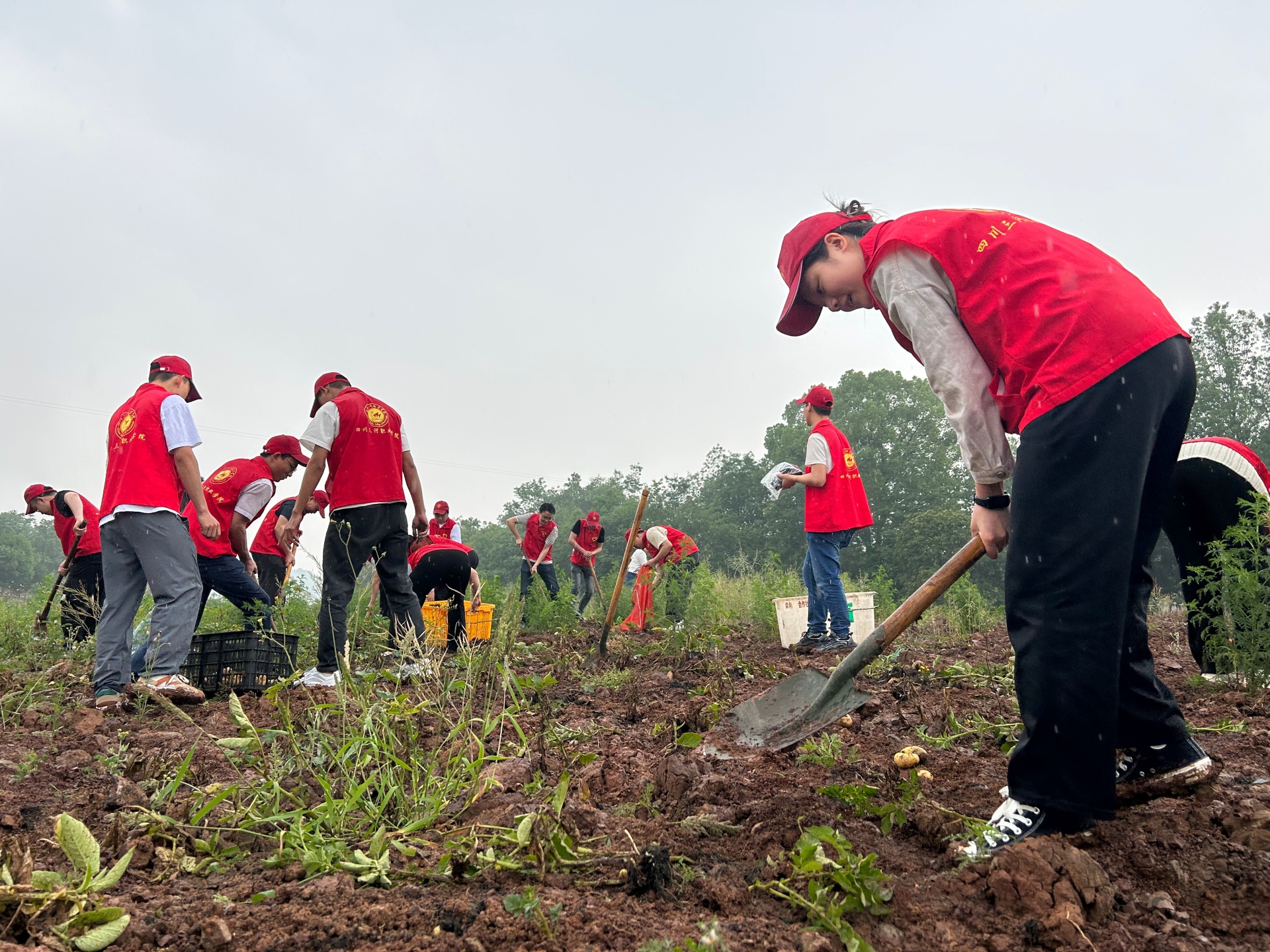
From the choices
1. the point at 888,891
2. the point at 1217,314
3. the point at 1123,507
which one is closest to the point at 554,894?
the point at 888,891

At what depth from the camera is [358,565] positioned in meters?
5.09

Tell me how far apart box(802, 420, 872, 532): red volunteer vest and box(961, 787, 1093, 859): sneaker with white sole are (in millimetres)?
4556

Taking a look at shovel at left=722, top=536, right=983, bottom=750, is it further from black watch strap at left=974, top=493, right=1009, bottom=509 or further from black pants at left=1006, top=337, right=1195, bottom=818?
black pants at left=1006, top=337, right=1195, bottom=818

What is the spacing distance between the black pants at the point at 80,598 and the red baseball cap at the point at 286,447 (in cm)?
146

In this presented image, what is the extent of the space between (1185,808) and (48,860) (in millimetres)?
2794

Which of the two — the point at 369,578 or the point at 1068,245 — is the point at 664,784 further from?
the point at 369,578

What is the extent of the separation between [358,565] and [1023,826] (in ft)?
13.6

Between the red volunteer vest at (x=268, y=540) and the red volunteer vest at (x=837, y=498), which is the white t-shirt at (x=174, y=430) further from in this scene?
the red volunteer vest at (x=837, y=498)

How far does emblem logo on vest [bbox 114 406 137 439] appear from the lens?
4508mm

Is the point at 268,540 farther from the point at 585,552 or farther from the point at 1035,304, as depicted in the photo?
the point at 1035,304

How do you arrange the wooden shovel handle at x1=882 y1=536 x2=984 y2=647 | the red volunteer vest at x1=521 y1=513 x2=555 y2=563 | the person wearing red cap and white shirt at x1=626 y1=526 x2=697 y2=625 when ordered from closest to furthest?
the wooden shovel handle at x1=882 y1=536 x2=984 y2=647
the person wearing red cap and white shirt at x1=626 y1=526 x2=697 y2=625
the red volunteer vest at x1=521 y1=513 x2=555 y2=563

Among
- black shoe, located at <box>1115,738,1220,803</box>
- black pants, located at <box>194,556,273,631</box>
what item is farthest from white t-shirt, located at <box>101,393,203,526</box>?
black shoe, located at <box>1115,738,1220,803</box>

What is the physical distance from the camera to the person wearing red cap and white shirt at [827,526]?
6.39 metres

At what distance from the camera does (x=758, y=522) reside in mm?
52500
